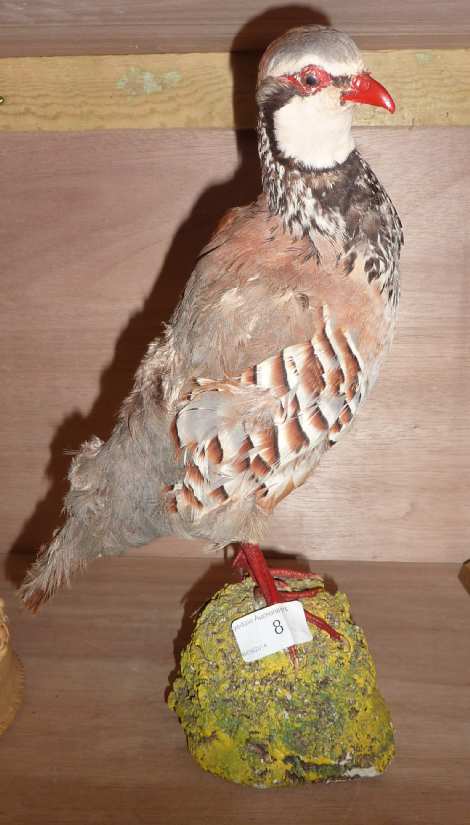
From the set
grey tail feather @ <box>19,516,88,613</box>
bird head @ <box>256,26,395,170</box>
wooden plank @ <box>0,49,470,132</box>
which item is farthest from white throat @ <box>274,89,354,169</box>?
grey tail feather @ <box>19,516,88,613</box>

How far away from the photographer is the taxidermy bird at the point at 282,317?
1.04 m

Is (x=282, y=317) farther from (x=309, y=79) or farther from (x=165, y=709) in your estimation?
(x=165, y=709)

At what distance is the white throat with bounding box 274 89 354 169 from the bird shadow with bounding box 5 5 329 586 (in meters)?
0.32

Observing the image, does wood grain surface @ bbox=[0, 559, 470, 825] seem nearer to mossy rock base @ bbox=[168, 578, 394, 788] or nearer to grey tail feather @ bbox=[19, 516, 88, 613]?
mossy rock base @ bbox=[168, 578, 394, 788]

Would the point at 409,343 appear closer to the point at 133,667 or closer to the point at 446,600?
the point at 446,600

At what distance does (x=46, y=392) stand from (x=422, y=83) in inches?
39.4

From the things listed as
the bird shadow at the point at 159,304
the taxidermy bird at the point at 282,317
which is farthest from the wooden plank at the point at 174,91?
the taxidermy bird at the point at 282,317

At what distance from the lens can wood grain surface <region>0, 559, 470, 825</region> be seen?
1215 mm

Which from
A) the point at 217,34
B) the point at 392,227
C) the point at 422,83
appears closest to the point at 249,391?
the point at 392,227

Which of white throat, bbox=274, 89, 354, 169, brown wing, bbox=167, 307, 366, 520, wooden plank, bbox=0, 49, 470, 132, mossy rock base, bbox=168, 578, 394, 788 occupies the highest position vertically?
white throat, bbox=274, 89, 354, 169

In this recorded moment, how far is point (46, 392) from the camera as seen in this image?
177 centimetres

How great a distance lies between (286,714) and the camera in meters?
1.23

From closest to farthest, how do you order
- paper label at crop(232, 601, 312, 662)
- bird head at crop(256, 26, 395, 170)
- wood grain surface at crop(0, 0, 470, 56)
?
1. bird head at crop(256, 26, 395, 170)
2. wood grain surface at crop(0, 0, 470, 56)
3. paper label at crop(232, 601, 312, 662)

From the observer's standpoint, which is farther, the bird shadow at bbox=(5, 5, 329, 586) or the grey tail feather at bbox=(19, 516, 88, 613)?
the bird shadow at bbox=(5, 5, 329, 586)
